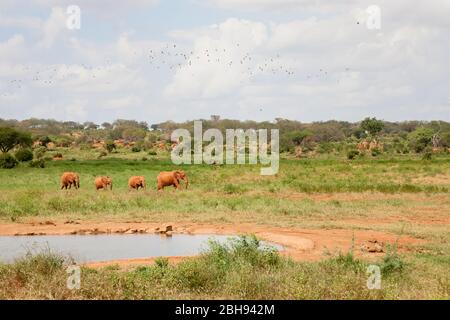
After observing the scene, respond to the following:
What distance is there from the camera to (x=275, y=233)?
1388 centimetres

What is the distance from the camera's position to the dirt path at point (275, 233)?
11.6 meters

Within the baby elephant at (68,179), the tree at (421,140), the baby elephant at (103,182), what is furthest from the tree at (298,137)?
the baby elephant at (103,182)

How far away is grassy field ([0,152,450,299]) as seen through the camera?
7613mm

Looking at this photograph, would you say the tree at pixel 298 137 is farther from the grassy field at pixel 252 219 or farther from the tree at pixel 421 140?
the grassy field at pixel 252 219

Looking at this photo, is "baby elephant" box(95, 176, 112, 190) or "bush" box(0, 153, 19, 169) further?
"bush" box(0, 153, 19, 169)

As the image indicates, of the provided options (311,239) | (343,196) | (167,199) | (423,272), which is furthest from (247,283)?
(343,196)

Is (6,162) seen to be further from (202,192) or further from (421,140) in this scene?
(421,140)

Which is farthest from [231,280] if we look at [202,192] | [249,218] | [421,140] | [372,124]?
[372,124]

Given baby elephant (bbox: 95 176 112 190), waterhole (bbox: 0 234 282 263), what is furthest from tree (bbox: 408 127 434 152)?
waterhole (bbox: 0 234 282 263)

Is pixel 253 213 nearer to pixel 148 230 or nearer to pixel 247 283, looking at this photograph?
pixel 148 230

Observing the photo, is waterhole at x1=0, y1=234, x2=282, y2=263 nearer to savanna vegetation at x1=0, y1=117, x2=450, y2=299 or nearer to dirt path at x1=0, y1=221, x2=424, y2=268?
dirt path at x1=0, y1=221, x2=424, y2=268

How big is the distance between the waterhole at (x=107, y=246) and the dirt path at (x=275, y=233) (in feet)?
1.40

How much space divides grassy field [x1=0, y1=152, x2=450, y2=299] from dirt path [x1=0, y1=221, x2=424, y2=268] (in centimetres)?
64

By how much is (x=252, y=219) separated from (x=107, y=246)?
473cm
